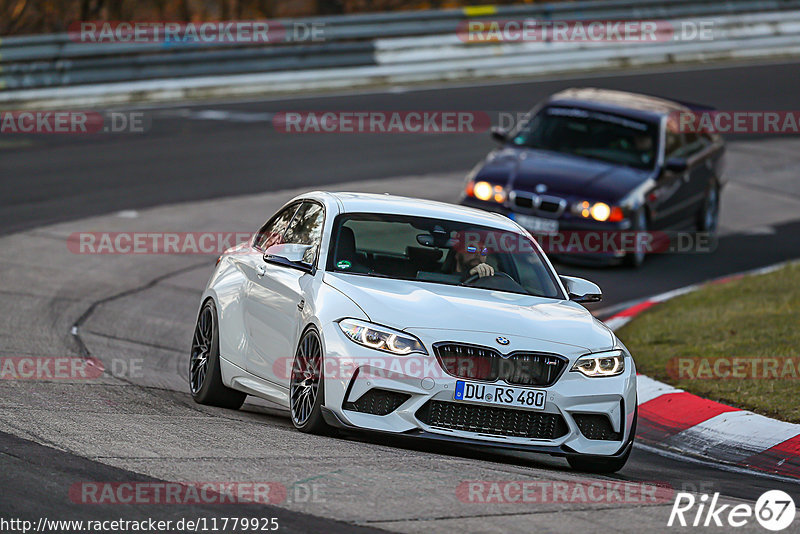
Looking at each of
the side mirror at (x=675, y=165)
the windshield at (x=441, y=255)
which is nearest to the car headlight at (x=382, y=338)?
the windshield at (x=441, y=255)

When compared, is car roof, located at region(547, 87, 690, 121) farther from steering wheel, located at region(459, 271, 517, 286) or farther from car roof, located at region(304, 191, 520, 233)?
steering wheel, located at region(459, 271, 517, 286)

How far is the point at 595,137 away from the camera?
17.0 m

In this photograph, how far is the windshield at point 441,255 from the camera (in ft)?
28.8

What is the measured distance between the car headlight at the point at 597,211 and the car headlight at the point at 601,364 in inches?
294

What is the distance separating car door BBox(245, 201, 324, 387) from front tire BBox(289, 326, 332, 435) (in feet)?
0.54

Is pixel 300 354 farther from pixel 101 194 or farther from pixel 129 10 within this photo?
pixel 129 10

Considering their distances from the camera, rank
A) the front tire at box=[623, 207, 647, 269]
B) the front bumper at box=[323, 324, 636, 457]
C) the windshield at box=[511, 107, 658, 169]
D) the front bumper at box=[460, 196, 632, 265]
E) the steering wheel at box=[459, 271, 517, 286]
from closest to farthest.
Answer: the front bumper at box=[323, 324, 636, 457] < the steering wheel at box=[459, 271, 517, 286] < the front bumper at box=[460, 196, 632, 265] < the front tire at box=[623, 207, 647, 269] < the windshield at box=[511, 107, 658, 169]

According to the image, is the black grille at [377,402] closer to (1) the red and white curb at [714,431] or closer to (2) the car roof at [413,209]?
(2) the car roof at [413,209]

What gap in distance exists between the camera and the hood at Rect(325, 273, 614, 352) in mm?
7852

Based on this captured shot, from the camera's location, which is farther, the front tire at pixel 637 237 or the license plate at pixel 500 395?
the front tire at pixel 637 237

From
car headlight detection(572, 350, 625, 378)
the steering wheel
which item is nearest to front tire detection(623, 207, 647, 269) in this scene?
the steering wheel

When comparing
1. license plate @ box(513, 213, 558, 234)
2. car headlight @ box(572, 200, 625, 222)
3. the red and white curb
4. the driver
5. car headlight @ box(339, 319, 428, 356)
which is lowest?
the red and white curb

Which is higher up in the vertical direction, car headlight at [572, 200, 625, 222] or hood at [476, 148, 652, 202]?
hood at [476, 148, 652, 202]

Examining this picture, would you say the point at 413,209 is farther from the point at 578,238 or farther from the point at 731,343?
the point at 578,238
